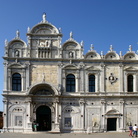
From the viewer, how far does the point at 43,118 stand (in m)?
31.3

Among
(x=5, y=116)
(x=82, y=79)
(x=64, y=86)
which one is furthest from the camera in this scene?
(x=82, y=79)

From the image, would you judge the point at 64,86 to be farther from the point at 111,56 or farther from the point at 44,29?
the point at 44,29

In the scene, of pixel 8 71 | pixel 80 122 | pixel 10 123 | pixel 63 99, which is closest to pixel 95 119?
pixel 80 122

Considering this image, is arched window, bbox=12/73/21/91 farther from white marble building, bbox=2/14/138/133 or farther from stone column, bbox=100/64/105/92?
stone column, bbox=100/64/105/92

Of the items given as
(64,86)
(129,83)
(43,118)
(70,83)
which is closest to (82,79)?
(70,83)

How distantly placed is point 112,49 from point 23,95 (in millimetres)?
13379

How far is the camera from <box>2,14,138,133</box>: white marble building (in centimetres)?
3091

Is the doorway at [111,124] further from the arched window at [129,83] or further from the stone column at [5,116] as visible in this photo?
the stone column at [5,116]

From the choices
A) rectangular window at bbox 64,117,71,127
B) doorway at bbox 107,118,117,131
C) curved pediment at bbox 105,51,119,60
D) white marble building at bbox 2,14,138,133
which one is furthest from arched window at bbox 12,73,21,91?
doorway at bbox 107,118,117,131

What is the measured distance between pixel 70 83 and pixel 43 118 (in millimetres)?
5734

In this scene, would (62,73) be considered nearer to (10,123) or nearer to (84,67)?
(84,67)

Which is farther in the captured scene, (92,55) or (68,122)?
(92,55)

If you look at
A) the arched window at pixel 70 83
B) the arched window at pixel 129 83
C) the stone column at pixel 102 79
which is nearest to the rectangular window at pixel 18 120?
the arched window at pixel 70 83

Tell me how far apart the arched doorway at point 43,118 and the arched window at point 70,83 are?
3.77 meters
